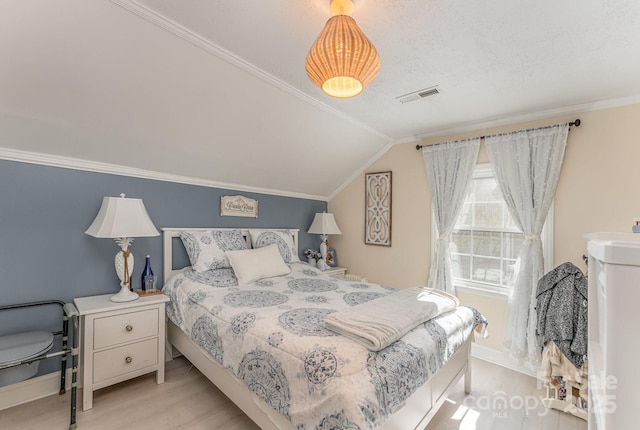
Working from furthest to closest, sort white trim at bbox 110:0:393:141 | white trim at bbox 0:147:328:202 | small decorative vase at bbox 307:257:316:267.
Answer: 1. small decorative vase at bbox 307:257:316:267
2. white trim at bbox 0:147:328:202
3. white trim at bbox 110:0:393:141

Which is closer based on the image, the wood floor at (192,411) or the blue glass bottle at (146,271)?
the wood floor at (192,411)

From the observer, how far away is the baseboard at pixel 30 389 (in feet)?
6.29

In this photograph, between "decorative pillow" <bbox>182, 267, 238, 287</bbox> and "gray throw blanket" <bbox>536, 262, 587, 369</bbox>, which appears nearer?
"gray throw blanket" <bbox>536, 262, 587, 369</bbox>

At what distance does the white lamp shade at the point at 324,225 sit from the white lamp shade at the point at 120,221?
6.90 ft

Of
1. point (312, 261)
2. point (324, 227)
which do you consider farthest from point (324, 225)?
point (312, 261)

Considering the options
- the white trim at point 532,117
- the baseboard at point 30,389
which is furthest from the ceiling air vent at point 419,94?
the baseboard at point 30,389

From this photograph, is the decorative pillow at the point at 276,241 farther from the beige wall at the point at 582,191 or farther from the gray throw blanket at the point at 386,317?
the gray throw blanket at the point at 386,317

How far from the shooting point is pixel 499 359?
2.72 meters

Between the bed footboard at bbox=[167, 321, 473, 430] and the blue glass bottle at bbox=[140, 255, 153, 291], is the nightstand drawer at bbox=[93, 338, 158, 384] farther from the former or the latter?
the blue glass bottle at bbox=[140, 255, 153, 291]

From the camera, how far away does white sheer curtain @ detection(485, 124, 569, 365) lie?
250 cm

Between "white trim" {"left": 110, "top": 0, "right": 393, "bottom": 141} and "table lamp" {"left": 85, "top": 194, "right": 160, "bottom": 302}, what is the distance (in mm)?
1251

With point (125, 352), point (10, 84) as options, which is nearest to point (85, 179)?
point (10, 84)

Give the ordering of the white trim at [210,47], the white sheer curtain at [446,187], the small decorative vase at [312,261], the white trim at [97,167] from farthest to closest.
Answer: the small decorative vase at [312,261] < the white sheer curtain at [446,187] < the white trim at [97,167] < the white trim at [210,47]

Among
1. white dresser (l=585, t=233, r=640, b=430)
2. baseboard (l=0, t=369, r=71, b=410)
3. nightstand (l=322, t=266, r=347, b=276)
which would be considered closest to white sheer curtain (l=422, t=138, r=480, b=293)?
nightstand (l=322, t=266, r=347, b=276)
